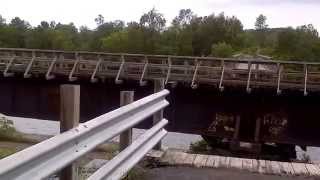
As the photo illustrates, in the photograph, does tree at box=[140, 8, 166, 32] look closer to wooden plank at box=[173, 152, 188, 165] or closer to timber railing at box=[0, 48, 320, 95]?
timber railing at box=[0, 48, 320, 95]

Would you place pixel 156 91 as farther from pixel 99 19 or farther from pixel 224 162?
pixel 99 19

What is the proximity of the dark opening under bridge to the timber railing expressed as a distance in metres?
0.04

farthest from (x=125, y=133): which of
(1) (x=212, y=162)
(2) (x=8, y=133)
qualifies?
(2) (x=8, y=133)

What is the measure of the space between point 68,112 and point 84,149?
27cm

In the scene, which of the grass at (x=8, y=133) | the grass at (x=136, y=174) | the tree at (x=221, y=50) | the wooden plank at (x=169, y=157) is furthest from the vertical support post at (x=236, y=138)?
the tree at (x=221, y=50)

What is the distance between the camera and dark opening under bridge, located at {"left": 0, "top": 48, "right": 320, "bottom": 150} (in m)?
25.2

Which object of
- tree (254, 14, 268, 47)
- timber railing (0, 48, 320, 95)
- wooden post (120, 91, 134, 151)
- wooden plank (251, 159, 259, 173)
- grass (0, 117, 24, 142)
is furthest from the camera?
tree (254, 14, 268, 47)

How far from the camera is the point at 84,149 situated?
370cm

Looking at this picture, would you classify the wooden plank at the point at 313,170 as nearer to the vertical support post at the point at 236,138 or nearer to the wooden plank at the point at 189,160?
the wooden plank at the point at 189,160

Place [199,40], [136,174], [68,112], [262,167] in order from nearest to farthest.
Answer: [68,112]
[136,174]
[262,167]
[199,40]

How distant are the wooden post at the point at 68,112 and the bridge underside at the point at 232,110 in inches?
816

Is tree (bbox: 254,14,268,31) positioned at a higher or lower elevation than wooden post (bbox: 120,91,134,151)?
higher

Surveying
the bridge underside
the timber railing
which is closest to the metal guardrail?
the bridge underside

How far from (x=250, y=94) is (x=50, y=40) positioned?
9475 centimetres
